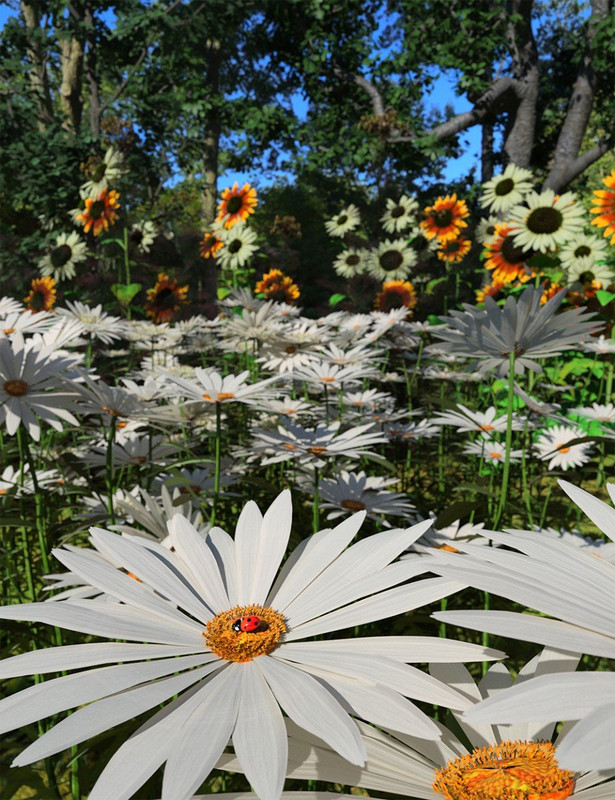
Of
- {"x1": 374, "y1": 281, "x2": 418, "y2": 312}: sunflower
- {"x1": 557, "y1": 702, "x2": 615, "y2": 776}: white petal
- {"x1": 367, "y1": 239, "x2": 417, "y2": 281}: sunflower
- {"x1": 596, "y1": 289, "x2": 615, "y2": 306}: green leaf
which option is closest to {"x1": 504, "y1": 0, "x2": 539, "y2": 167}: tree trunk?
{"x1": 367, "y1": 239, "x2": 417, "y2": 281}: sunflower

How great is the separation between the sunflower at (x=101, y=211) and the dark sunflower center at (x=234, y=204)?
0.88 m

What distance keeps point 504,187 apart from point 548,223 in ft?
5.43

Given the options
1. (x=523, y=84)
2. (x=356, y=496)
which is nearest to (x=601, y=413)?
(x=356, y=496)

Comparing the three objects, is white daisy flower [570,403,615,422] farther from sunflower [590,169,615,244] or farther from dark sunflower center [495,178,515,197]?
dark sunflower center [495,178,515,197]

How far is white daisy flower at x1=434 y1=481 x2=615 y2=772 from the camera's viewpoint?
297 millimetres

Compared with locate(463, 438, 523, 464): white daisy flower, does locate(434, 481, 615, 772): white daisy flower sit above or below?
above

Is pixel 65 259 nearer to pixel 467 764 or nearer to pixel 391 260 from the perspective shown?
pixel 391 260

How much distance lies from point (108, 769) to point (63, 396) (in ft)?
4.34

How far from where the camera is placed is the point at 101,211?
4.07 m

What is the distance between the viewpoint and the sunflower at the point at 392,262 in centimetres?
580

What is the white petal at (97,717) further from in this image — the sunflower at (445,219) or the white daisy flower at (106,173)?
the sunflower at (445,219)

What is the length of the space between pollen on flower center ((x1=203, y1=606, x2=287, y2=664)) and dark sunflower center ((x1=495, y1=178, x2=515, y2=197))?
5057mm

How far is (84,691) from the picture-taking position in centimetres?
43

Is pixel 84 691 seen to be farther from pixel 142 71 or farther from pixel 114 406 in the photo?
pixel 142 71
